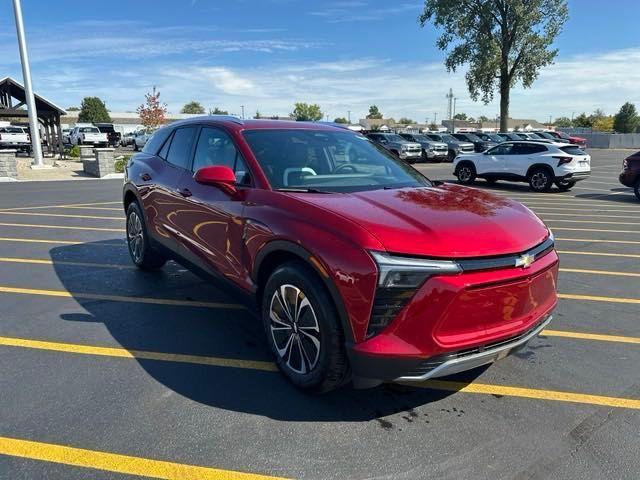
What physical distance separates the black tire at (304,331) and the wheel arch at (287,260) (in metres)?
0.06

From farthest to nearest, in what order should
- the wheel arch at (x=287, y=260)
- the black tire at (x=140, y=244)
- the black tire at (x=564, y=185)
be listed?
the black tire at (x=564, y=185) → the black tire at (x=140, y=244) → the wheel arch at (x=287, y=260)

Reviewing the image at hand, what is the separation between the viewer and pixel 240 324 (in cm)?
431

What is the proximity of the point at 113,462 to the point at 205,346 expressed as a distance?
1.38 metres

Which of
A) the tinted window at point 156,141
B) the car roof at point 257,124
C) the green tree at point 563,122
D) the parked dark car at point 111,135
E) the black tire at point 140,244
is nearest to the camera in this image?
the car roof at point 257,124

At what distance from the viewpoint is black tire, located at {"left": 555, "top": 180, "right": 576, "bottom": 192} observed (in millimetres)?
15195

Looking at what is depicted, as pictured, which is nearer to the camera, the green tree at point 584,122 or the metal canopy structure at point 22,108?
the metal canopy structure at point 22,108

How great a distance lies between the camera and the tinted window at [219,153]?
3729 mm

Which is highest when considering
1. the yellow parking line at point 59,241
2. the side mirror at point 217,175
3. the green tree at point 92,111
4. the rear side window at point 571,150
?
the green tree at point 92,111

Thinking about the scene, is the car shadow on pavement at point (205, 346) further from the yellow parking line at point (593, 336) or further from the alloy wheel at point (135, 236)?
the yellow parking line at point (593, 336)

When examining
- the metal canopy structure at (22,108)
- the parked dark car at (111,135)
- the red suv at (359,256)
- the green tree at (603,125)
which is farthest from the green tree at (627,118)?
the red suv at (359,256)

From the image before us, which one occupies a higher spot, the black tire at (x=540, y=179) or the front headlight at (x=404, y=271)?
the front headlight at (x=404, y=271)

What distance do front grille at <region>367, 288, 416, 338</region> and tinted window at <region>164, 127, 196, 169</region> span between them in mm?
2720

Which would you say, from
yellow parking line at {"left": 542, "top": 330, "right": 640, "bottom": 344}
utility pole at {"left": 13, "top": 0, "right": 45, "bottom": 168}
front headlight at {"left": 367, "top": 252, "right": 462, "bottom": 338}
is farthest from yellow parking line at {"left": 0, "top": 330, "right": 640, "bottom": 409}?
utility pole at {"left": 13, "top": 0, "right": 45, "bottom": 168}

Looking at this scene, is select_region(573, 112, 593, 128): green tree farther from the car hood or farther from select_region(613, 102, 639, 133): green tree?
the car hood
